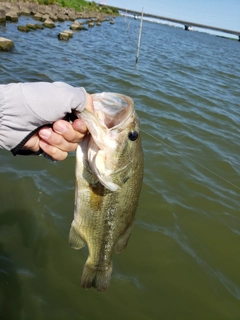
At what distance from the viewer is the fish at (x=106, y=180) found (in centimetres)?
192

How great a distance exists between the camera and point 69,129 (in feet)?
6.24

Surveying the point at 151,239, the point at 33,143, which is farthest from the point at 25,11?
the point at 33,143

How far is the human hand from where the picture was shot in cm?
189

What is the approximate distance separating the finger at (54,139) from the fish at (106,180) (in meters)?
0.09

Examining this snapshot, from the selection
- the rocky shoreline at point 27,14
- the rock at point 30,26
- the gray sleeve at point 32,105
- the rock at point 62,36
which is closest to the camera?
the gray sleeve at point 32,105

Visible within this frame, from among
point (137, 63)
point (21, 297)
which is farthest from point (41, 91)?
point (137, 63)

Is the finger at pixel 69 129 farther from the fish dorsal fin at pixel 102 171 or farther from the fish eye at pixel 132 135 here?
the fish eye at pixel 132 135

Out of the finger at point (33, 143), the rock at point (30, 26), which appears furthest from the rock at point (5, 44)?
the finger at point (33, 143)

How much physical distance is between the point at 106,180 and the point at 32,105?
702 millimetres

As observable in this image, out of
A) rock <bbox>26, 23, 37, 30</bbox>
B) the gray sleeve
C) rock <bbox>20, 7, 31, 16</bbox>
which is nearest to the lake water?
the gray sleeve

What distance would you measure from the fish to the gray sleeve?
123mm

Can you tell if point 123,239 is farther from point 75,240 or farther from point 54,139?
point 54,139

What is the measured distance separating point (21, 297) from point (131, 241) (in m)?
1.54

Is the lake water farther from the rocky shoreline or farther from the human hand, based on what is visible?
the rocky shoreline
